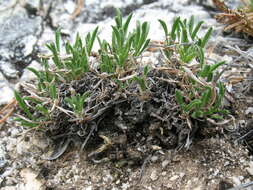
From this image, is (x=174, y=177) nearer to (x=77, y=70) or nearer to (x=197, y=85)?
(x=197, y=85)

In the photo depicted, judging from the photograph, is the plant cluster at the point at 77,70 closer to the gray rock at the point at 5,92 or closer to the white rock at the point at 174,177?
the gray rock at the point at 5,92

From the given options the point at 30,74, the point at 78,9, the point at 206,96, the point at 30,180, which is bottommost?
the point at 30,180

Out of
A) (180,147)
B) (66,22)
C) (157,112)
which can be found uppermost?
(66,22)

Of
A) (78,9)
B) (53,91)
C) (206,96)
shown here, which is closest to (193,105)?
(206,96)

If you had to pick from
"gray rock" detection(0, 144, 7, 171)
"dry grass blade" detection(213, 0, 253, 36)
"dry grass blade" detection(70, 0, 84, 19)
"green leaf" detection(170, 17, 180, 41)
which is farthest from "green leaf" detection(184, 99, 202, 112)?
"dry grass blade" detection(70, 0, 84, 19)

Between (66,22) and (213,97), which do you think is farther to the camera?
(66,22)

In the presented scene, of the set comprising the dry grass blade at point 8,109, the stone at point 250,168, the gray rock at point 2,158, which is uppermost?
the dry grass blade at point 8,109

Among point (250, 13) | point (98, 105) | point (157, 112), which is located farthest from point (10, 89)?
point (250, 13)

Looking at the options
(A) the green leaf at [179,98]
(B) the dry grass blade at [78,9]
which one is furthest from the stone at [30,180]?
(B) the dry grass blade at [78,9]

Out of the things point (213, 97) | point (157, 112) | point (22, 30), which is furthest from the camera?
point (22, 30)

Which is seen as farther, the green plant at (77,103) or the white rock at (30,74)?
the white rock at (30,74)

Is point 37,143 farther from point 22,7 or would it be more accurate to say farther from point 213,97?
point 22,7
